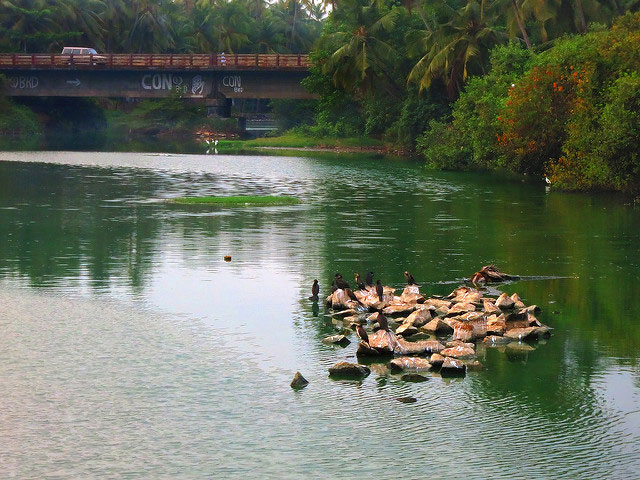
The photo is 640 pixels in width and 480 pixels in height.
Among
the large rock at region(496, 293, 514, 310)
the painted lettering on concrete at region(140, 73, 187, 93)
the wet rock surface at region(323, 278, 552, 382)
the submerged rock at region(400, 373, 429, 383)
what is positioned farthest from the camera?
the painted lettering on concrete at region(140, 73, 187, 93)

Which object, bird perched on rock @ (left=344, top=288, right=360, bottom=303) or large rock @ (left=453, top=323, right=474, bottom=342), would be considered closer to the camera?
large rock @ (left=453, top=323, right=474, bottom=342)

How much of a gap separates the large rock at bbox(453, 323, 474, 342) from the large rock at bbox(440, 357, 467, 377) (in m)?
1.87

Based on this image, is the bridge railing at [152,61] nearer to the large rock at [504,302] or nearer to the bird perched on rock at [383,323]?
the large rock at [504,302]

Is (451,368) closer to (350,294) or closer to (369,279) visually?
(350,294)

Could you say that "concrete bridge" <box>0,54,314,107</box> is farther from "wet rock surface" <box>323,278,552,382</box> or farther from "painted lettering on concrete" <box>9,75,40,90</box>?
"wet rock surface" <box>323,278,552,382</box>

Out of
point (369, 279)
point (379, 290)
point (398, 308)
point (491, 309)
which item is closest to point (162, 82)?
point (369, 279)

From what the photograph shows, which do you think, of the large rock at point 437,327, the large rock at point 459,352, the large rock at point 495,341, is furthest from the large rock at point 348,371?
the large rock at point 495,341

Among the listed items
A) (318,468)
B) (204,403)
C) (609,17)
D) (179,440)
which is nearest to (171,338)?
(204,403)

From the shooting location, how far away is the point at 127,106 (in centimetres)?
13862

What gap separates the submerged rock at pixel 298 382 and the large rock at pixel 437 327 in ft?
13.7

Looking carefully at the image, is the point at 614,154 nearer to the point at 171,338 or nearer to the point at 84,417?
the point at 171,338

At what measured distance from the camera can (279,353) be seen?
2048 cm

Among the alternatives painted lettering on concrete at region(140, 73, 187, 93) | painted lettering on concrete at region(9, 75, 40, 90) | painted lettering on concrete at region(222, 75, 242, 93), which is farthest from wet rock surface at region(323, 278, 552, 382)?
painted lettering on concrete at region(9, 75, 40, 90)

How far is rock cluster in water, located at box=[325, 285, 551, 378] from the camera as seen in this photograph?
768 inches
